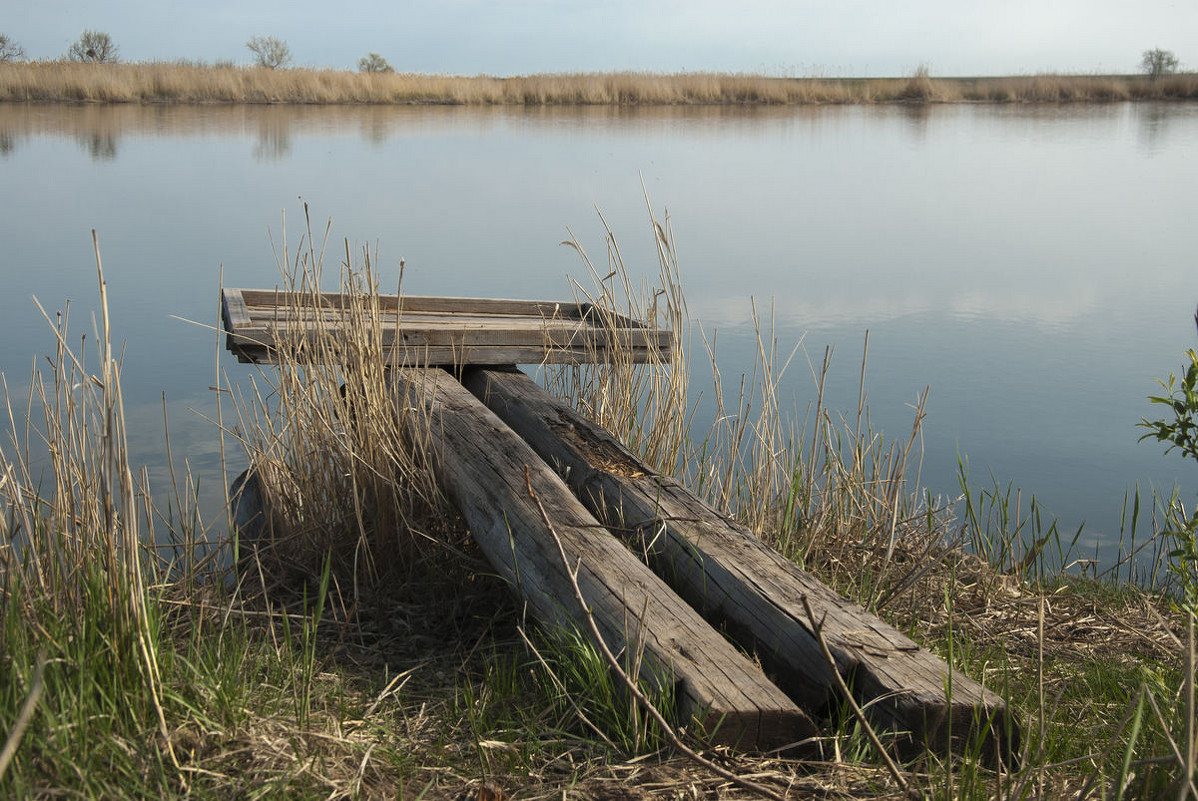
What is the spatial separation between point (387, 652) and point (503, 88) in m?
25.6

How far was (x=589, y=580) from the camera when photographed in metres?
2.02

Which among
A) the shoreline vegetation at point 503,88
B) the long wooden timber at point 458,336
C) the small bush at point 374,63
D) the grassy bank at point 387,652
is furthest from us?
the small bush at point 374,63

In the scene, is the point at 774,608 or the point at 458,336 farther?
the point at 458,336

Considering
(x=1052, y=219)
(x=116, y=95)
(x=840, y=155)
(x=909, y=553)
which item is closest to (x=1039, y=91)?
(x=840, y=155)

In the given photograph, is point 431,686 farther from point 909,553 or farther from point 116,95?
point 116,95

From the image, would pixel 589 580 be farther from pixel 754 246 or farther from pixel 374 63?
pixel 374 63

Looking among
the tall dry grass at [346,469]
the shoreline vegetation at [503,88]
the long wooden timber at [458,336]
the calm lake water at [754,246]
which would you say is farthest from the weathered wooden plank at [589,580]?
the shoreline vegetation at [503,88]

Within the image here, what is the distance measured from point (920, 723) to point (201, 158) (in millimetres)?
14289

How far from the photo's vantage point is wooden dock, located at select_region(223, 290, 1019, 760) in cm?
171

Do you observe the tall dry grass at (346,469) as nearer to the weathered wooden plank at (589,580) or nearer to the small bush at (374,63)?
the weathered wooden plank at (589,580)

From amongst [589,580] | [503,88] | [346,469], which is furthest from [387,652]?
[503,88]

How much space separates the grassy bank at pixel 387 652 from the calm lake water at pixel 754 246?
3.26ft

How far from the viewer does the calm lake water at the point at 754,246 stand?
5.60 meters

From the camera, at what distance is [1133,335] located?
7.06 metres
